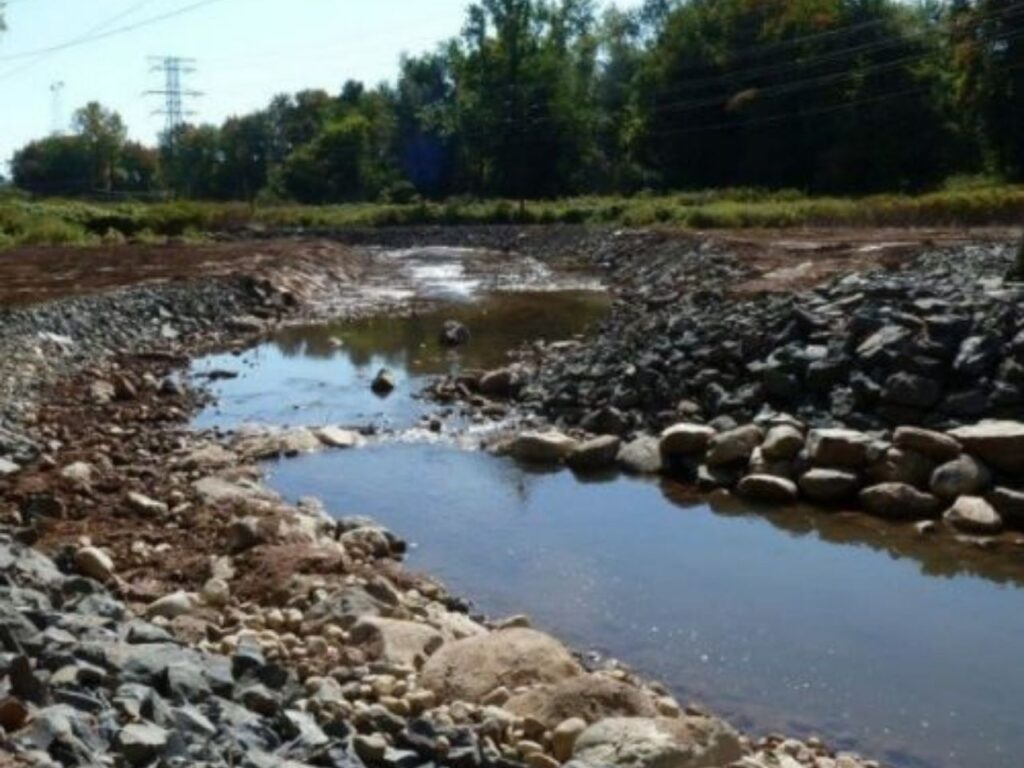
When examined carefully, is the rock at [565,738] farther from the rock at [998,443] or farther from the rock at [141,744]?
the rock at [998,443]

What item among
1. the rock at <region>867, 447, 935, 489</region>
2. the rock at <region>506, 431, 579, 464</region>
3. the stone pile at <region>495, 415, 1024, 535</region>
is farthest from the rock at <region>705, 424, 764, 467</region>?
the rock at <region>506, 431, 579, 464</region>

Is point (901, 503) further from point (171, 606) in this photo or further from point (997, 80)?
point (997, 80)

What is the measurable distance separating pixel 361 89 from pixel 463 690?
9879 cm

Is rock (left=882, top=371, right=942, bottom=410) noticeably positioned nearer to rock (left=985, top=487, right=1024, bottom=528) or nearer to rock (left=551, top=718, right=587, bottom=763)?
rock (left=985, top=487, right=1024, bottom=528)

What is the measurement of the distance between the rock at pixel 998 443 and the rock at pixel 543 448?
13.9 ft

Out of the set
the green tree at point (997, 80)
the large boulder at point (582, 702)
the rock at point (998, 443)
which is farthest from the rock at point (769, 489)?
the green tree at point (997, 80)

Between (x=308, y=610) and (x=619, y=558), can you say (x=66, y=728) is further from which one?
(x=619, y=558)

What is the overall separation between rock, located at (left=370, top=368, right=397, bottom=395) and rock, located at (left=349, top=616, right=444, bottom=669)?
1125 centimetres

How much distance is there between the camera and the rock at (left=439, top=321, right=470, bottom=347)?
2422 centimetres

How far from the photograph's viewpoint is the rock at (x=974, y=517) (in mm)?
11234

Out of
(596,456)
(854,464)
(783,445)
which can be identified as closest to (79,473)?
(596,456)

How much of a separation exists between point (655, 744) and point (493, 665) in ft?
4.96

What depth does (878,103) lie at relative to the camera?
56.5 m

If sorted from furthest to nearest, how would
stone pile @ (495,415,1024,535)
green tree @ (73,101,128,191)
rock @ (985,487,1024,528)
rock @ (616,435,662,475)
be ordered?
green tree @ (73,101,128,191) < rock @ (616,435,662,475) < stone pile @ (495,415,1024,535) < rock @ (985,487,1024,528)
